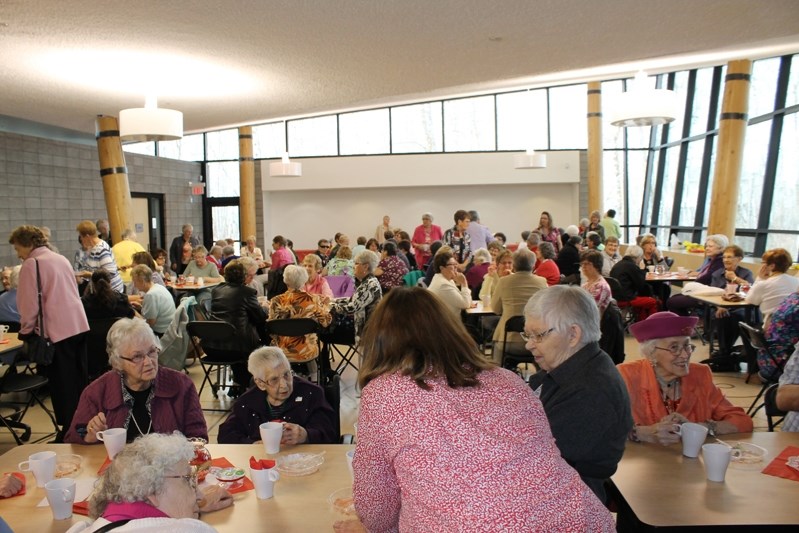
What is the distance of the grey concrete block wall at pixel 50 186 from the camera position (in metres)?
9.16

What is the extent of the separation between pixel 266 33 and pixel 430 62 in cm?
179

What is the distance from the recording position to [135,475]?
1.54 metres

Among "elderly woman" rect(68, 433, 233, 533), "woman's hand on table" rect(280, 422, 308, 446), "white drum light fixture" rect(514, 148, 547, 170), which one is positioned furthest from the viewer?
"white drum light fixture" rect(514, 148, 547, 170)

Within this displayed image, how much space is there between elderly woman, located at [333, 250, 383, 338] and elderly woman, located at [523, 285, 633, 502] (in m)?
3.45

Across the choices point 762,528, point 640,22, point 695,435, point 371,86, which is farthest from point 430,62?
point 762,528

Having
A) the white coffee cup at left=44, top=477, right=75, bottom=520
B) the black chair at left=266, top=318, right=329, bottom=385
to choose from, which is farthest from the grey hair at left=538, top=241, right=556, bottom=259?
the white coffee cup at left=44, top=477, right=75, bottom=520

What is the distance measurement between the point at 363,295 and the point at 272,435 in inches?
133

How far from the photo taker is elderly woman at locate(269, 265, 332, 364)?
17.0 ft

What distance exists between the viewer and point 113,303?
5020mm

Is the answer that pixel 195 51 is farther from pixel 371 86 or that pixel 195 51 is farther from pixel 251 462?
pixel 251 462

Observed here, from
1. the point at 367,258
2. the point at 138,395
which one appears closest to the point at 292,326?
the point at 367,258

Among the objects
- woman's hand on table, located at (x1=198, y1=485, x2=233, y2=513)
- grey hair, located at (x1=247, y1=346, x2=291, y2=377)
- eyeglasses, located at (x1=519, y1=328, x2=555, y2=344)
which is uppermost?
eyeglasses, located at (x1=519, y1=328, x2=555, y2=344)

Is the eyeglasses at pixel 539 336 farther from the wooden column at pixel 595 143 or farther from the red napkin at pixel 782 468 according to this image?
the wooden column at pixel 595 143

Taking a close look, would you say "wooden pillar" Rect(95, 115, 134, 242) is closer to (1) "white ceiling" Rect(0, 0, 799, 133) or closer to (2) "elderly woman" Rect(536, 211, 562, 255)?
(1) "white ceiling" Rect(0, 0, 799, 133)
